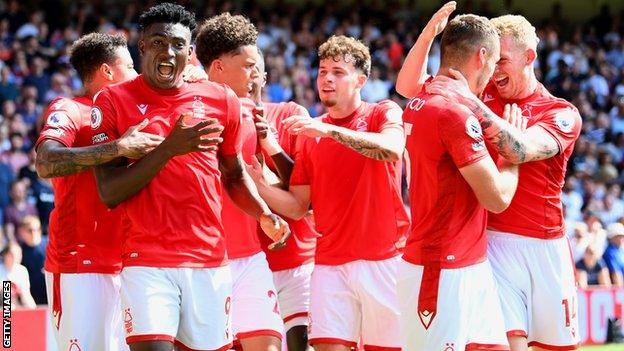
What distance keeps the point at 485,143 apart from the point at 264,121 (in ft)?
5.60

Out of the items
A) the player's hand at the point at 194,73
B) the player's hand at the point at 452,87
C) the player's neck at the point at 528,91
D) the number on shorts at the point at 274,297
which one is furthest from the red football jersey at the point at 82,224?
the player's neck at the point at 528,91

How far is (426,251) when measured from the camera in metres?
7.25

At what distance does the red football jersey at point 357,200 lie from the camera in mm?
8352

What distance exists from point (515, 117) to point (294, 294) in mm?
2404

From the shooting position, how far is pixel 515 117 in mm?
7680

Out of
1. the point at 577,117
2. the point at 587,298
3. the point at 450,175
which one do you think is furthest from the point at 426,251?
the point at 587,298

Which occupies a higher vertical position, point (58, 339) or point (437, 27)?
point (437, 27)

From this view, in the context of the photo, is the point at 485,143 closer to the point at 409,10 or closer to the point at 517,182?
the point at 517,182

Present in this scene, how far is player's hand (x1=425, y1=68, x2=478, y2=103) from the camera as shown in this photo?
23.7 ft

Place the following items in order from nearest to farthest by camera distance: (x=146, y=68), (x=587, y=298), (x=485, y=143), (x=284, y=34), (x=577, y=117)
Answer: (x=146, y=68) < (x=485, y=143) < (x=577, y=117) < (x=587, y=298) < (x=284, y=34)

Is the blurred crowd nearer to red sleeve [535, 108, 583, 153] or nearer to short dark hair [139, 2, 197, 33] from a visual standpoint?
short dark hair [139, 2, 197, 33]

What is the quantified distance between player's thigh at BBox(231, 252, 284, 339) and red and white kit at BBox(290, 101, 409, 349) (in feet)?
0.95

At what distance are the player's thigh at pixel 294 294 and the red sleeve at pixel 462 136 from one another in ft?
7.55

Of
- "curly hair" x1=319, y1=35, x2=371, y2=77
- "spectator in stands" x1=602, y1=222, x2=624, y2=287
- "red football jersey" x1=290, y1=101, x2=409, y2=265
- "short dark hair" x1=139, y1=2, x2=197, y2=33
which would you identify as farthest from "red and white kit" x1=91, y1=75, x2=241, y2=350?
"spectator in stands" x1=602, y1=222, x2=624, y2=287
